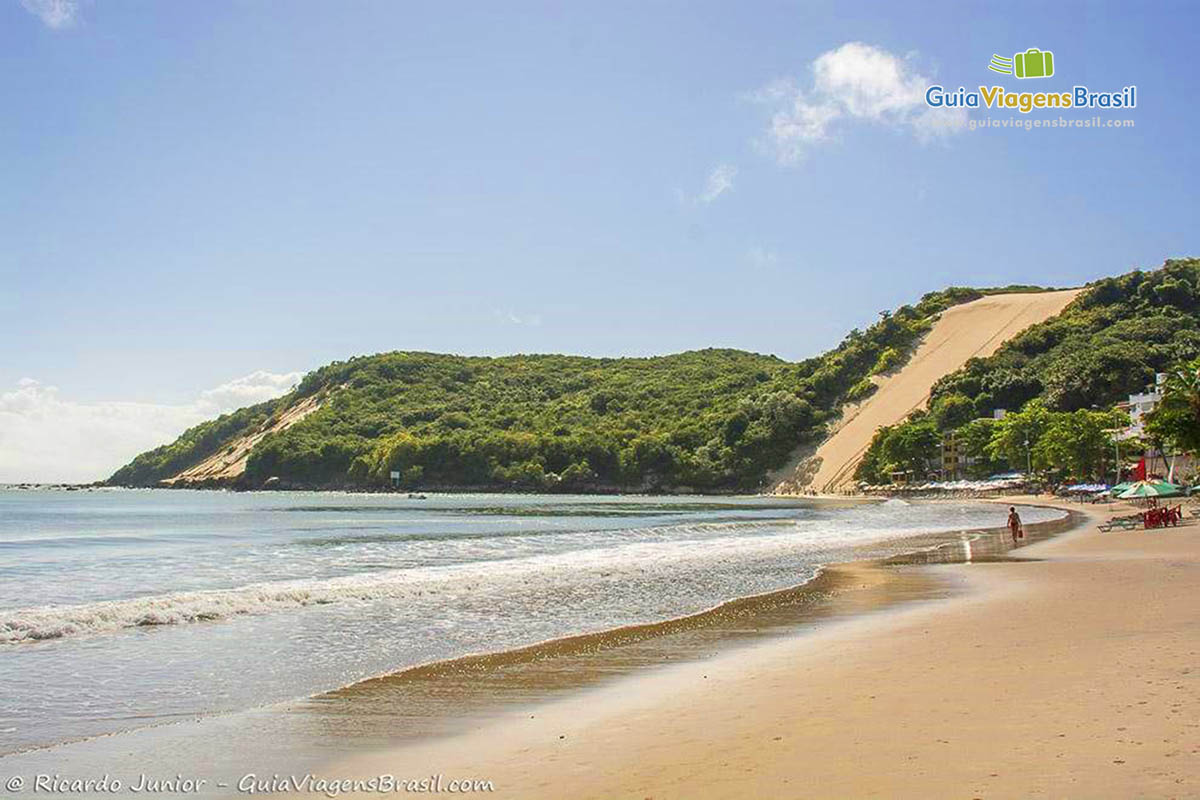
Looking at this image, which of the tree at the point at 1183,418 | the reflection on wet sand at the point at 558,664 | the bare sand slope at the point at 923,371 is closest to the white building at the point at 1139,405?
the tree at the point at 1183,418

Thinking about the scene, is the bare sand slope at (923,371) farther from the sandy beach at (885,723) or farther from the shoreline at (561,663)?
the sandy beach at (885,723)

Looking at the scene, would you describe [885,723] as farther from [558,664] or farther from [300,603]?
[300,603]

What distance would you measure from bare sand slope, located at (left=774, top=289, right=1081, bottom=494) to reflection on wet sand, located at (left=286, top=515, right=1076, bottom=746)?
122 meters

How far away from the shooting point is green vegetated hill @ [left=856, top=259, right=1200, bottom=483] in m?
87.9

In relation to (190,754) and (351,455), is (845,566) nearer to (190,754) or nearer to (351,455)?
(190,754)

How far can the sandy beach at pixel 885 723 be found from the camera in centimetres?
660

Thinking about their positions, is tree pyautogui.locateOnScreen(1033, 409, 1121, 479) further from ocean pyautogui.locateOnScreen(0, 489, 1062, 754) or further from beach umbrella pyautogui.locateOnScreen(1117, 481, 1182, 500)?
ocean pyautogui.locateOnScreen(0, 489, 1062, 754)

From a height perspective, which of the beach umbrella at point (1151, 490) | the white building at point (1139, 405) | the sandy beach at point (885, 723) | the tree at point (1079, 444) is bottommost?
the beach umbrella at point (1151, 490)

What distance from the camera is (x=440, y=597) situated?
20500mm

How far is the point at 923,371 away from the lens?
16812 centimetres

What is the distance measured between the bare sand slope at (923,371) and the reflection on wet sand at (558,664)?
399 feet

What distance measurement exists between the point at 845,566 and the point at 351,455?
168394 mm

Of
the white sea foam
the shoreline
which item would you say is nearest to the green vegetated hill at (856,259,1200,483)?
the white sea foam

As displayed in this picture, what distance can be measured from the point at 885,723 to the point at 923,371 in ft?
554
